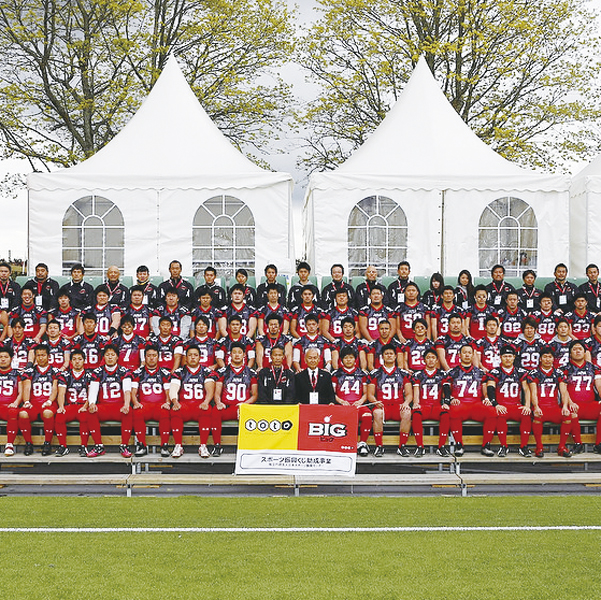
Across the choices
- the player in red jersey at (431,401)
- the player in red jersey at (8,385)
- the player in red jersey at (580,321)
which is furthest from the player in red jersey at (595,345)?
the player in red jersey at (8,385)

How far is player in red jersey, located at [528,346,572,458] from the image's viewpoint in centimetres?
710

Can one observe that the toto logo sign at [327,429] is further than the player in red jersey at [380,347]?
No

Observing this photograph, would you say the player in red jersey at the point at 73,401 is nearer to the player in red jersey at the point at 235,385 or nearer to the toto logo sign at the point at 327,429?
the player in red jersey at the point at 235,385

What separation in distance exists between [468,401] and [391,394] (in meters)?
0.77

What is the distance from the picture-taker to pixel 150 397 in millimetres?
7309

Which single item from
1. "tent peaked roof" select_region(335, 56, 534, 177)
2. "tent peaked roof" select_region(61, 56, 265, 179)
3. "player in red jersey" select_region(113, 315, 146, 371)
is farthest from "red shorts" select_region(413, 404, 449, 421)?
"tent peaked roof" select_region(61, 56, 265, 179)

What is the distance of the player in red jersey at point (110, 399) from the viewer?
23.2ft

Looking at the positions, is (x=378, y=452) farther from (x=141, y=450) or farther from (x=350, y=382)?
(x=141, y=450)

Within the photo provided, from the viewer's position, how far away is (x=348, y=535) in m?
5.15

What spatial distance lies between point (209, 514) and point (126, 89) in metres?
15.8

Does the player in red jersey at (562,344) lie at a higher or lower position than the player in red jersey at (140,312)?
lower

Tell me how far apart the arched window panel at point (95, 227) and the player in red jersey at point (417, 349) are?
485cm

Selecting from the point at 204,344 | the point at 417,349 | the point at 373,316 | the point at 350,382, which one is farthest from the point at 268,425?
the point at 373,316

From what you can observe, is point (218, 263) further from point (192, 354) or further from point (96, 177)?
point (192, 354)
